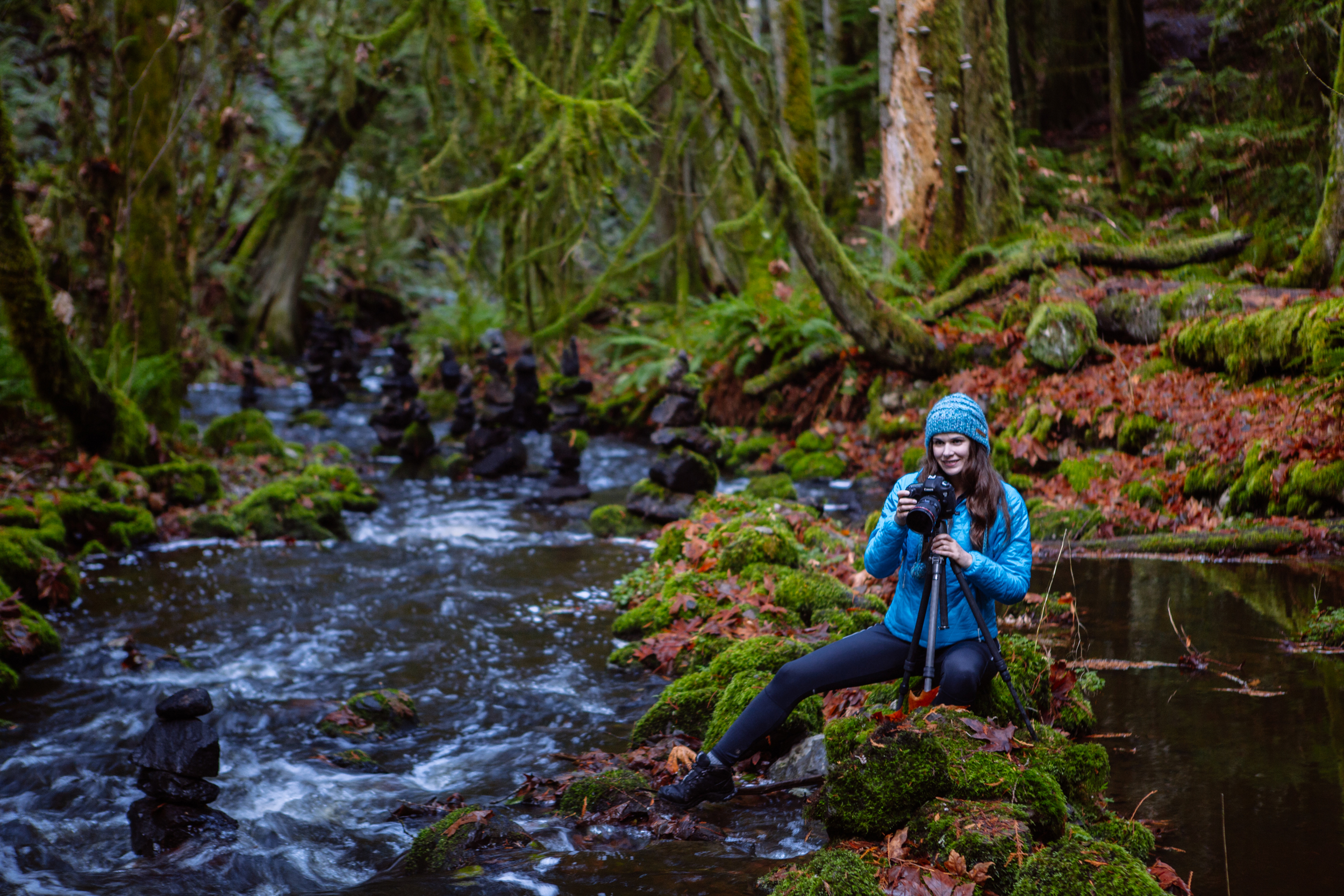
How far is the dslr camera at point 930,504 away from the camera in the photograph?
3193 mm

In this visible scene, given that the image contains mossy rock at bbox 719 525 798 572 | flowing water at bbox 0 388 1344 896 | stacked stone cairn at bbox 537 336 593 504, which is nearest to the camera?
flowing water at bbox 0 388 1344 896

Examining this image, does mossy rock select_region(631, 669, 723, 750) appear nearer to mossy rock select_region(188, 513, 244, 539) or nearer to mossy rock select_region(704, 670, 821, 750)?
mossy rock select_region(704, 670, 821, 750)

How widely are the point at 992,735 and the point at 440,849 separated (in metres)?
2.24

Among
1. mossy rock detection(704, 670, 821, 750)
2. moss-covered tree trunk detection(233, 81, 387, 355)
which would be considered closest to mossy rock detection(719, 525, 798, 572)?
mossy rock detection(704, 670, 821, 750)

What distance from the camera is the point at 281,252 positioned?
21.2 meters

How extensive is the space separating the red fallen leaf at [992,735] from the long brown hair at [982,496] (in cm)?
69

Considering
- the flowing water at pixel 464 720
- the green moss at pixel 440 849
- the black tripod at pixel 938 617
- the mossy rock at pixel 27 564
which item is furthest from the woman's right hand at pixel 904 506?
the mossy rock at pixel 27 564

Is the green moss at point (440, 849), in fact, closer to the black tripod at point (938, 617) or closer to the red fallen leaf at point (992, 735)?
the black tripod at point (938, 617)

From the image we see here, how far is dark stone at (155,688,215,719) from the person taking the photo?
12.8ft

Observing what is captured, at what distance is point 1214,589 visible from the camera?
17.5 ft

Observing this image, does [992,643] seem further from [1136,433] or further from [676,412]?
[676,412]

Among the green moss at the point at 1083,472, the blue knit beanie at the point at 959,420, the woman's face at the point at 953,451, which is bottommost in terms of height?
the green moss at the point at 1083,472

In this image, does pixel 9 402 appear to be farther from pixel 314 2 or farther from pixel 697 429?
pixel 697 429

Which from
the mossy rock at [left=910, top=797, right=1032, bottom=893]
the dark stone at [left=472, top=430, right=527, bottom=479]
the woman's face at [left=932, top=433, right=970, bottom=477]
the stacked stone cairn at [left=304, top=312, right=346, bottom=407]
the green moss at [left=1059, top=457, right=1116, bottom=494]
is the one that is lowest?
the mossy rock at [left=910, top=797, right=1032, bottom=893]
